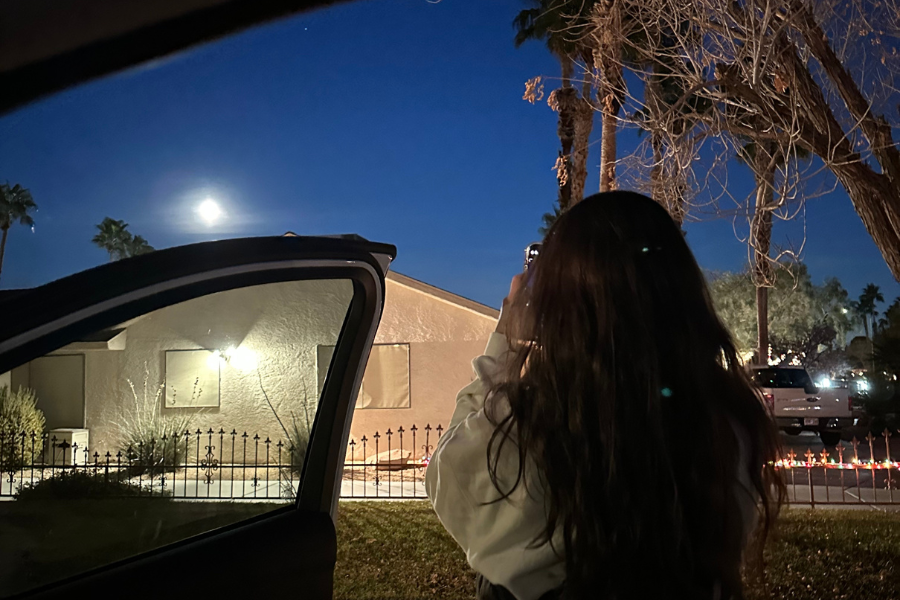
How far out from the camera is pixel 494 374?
144cm

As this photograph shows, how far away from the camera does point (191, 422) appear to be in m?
1.66

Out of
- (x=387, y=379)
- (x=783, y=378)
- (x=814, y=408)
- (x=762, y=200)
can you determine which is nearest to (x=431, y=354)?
(x=387, y=379)

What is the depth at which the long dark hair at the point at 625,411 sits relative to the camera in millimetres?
1317

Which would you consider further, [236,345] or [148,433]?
[236,345]

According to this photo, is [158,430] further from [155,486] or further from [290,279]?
[290,279]

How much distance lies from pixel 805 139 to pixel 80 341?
6224 millimetres

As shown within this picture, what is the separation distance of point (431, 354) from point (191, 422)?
461 inches

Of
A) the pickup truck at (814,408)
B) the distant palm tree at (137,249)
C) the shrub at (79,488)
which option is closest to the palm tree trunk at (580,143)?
the pickup truck at (814,408)

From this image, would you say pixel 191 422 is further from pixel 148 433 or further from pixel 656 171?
pixel 656 171

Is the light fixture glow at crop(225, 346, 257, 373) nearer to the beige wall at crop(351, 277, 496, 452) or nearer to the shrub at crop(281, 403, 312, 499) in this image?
the shrub at crop(281, 403, 312, 499)

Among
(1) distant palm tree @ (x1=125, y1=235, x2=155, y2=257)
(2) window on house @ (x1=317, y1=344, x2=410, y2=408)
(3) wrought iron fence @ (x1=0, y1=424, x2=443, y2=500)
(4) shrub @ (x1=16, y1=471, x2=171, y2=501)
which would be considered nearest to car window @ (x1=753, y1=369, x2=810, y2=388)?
(2) window on house @ (x1=317, y1=344, x2=410, y2=408)

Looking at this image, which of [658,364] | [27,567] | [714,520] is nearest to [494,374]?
[658,364]

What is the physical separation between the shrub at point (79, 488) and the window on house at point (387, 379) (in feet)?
38.8

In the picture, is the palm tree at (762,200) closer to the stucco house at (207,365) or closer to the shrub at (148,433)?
the stucco house at (207,365)
